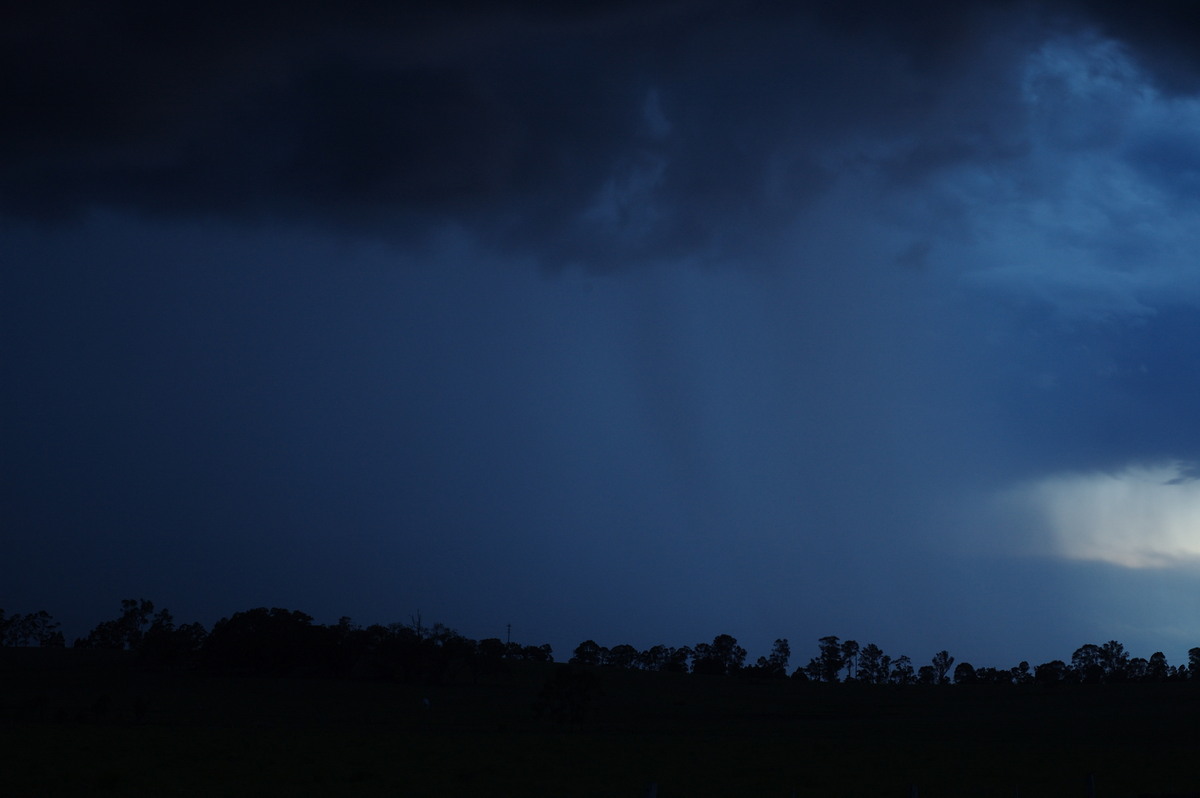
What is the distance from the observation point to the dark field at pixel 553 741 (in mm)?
35781

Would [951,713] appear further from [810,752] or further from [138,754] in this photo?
[138,754]

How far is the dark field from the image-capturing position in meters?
35.8

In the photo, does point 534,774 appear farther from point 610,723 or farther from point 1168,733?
point 1168,733

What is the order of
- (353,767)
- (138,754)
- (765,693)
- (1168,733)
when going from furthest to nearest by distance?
(765,693) → (1168,733) → (138,754) → (353,767)

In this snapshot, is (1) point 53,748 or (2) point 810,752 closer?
(1) point 53,748

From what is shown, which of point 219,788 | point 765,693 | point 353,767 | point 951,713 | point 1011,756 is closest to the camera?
point 219,788

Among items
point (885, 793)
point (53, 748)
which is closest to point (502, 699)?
point (53, 748)

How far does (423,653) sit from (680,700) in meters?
38.3

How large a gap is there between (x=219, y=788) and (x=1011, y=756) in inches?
1779

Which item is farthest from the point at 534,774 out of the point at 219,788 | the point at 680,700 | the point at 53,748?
the point at 680,700

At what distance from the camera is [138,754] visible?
Answer: 42.8 m

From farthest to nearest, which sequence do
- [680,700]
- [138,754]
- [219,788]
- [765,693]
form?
1. [765,693]
2. [680,700]
3. [138,754]
4. [219,788]

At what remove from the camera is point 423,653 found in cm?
13950

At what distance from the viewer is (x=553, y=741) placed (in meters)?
63.5
